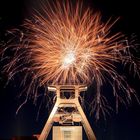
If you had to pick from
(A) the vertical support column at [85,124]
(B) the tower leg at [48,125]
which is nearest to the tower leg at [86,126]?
(A) the vertical support column at [85,124]

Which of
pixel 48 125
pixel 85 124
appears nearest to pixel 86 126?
pixel 85 124

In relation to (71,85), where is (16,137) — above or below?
below

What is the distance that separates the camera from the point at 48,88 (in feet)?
72.6

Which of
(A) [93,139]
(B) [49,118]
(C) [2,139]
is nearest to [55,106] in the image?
(B) [49,118]

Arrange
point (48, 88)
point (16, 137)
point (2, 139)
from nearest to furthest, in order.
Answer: point (48, 88), point (16, 137), point (2, 139)

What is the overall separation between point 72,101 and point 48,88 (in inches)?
58.0

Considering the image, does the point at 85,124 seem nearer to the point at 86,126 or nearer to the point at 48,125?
the point at 86,126

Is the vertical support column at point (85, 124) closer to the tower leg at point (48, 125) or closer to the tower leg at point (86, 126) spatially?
the tower leg at point (86, 126)

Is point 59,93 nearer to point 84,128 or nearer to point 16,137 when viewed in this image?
point 84,128

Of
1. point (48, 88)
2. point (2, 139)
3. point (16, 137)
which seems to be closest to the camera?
point (48, 88)

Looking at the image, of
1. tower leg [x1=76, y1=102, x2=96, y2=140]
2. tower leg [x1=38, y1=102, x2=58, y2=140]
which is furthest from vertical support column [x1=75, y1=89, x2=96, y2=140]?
tower leg [x1=38, y1=102, x2=58, y2=140]

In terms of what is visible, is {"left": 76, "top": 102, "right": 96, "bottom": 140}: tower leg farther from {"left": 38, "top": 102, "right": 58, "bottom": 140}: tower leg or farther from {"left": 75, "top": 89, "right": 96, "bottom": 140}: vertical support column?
{"left": 38, "top": 102, "right": 58, "bottom": 140}: tower leg

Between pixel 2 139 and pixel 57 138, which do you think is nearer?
pixel 57 138

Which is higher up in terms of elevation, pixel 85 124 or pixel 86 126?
pixel 85 124
